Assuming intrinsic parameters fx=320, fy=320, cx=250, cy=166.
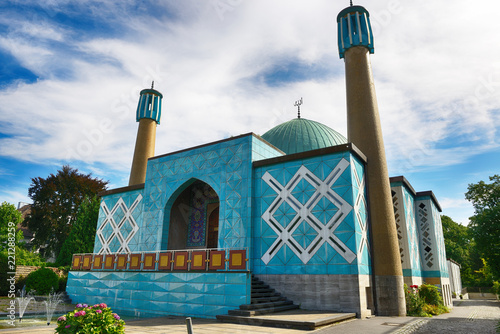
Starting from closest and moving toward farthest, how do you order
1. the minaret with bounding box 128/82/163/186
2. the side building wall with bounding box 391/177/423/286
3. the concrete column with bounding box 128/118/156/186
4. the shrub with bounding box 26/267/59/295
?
the side building wall with bounding box 391/177/423/286
the shrub with bounding box 26/267/59/295
the concrete column with bounding box 128/118/156/186
the minaret with bounding box 128/82/163/186

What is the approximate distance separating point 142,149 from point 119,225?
8840 millimetres

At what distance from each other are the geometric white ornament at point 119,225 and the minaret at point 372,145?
44.1 ft

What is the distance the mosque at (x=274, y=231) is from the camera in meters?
12.9

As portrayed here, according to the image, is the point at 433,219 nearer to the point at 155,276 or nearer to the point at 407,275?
the point at 407,275

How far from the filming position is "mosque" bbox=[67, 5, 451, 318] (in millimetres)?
12867

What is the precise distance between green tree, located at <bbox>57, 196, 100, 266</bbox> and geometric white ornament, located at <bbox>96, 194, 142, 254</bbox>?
8.80m

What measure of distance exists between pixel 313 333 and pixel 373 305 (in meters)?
6.24

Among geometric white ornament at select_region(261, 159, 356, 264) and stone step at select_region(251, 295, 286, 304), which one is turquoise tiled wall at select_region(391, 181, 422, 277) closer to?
geometric white ornament at select_region(261, 159, 356, 264)

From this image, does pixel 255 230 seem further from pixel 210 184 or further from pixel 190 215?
pixel 190 215

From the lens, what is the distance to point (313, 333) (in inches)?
337

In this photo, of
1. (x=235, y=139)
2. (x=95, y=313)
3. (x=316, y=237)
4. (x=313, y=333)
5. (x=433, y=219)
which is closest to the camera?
(x=95, y=313)

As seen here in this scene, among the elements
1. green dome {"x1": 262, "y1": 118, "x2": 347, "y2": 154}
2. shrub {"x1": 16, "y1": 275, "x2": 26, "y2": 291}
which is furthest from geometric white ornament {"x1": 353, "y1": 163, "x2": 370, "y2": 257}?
shrub {"x1": 16, "y1": 275, "x2": 26, "y2": 291}

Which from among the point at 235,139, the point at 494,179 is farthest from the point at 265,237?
the point at 494,179

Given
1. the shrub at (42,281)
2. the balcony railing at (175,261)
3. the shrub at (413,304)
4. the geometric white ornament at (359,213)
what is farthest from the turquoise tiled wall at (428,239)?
the shrub at (42,281)
